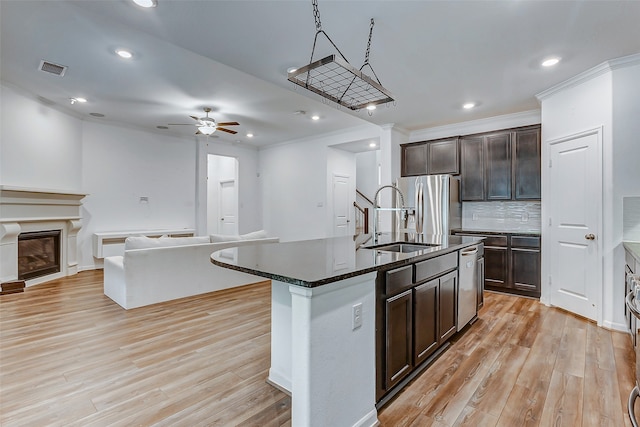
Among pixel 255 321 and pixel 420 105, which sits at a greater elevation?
pixel 420 105

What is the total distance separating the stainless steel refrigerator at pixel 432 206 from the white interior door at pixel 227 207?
4.75 m

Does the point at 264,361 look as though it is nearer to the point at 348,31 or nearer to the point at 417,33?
the point at 348,31

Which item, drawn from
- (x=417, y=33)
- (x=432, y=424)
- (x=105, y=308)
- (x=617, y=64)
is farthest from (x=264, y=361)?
(x=617, y=64)

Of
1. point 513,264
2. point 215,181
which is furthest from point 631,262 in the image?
point 215,181

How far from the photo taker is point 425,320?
7.40ft

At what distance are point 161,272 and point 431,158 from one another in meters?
4.52

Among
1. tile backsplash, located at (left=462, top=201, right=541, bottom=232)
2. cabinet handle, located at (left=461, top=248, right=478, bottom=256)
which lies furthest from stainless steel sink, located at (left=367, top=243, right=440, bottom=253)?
tile backsplash, located at (left=462, top=201, right=541, bottom=232)

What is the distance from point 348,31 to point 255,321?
291cm

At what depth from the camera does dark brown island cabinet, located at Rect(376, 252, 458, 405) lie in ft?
6.02

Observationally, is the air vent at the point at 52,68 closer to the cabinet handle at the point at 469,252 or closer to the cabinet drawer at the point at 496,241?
the cabinet handle at the point at 469,252

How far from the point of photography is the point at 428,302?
2.28 metres

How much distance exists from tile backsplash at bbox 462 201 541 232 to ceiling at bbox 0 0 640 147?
1470 millimetres

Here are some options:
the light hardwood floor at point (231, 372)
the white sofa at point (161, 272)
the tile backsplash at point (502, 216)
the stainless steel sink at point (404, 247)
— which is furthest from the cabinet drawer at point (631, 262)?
the white sofa at point (161, 272)

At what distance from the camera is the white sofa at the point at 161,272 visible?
3.63 m
